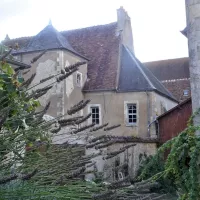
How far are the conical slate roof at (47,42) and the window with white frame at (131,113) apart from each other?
3.65 metres

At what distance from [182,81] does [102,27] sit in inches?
265

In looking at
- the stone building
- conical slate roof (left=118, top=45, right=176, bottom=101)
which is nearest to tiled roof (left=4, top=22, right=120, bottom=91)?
the stone building

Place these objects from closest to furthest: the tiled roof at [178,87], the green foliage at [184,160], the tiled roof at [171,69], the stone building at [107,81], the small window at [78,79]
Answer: the green foliage at [184,160]
the stone building at [107,81]
the small window at [78,79]
the tiled roof at [178,87]
the tiled roof at [171,69]

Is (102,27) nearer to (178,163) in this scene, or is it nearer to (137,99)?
(137,99)

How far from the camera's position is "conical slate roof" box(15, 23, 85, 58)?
18578 mm

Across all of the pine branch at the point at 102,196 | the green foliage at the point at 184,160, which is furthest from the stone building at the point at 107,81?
the pine branch at the point at 102,196

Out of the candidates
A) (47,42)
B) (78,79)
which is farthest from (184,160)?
(47,42)

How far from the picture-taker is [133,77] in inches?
757

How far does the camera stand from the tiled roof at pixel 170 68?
30.2m

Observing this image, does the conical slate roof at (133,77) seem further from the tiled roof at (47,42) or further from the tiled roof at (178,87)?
the tiled roof at (178,87)

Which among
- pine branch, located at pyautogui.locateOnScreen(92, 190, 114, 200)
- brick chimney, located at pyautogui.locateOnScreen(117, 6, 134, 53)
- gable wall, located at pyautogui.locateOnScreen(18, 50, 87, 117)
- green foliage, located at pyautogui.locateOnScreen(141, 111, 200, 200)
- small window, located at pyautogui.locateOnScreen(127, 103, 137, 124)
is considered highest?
brick chimney, located at pyautogui.locateOnScreen(117, 6, 134, 53)

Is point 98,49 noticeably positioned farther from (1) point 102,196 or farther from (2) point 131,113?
(1) point 102,196

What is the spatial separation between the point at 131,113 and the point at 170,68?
13569 millimetres

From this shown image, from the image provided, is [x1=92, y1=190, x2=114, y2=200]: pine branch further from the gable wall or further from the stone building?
the gable wall
